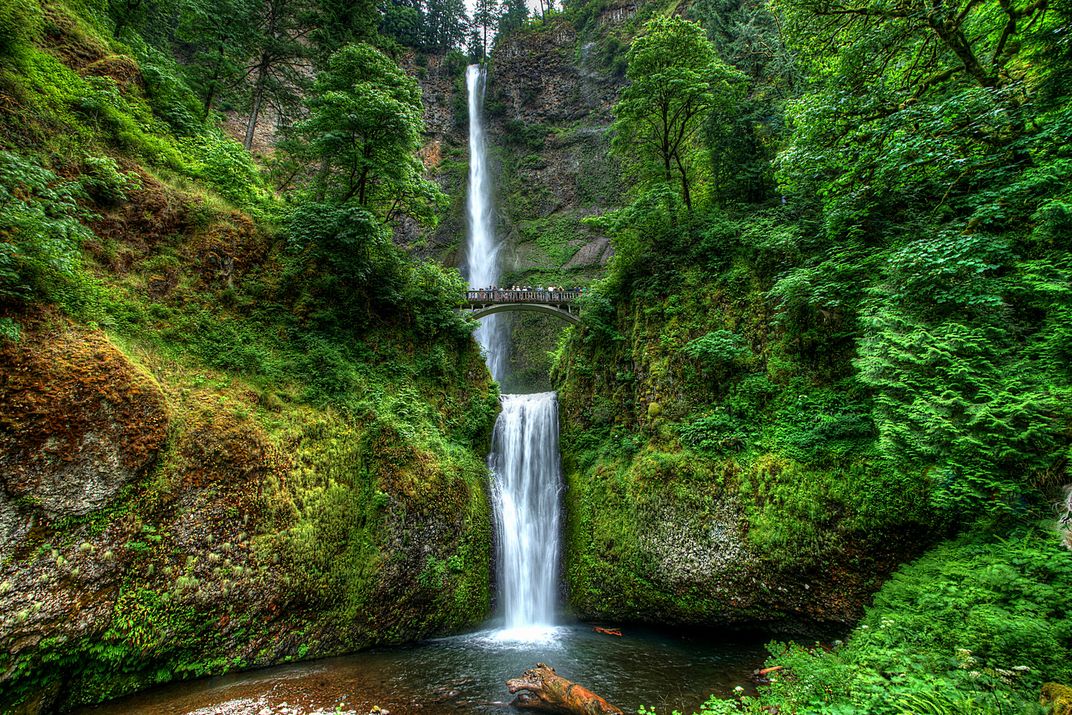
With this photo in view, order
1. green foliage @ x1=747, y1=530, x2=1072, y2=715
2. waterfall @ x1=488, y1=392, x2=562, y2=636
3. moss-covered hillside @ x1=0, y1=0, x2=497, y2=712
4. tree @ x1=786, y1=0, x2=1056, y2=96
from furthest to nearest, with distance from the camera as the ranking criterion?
1. waterfall @ x1=488, y1=392, x2=562, y2=636
2. tree @ x1=786, y1=0, x2=1056, y2=96
3. moss-covered hillside @ x1=0, y1=0, x2=497, y2=712
4. green foliage @ x1=747, y1=530, x2=1072, y2=715

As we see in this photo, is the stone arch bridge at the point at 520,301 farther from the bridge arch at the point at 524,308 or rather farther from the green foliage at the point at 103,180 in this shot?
the green foliage at the point at 103,180

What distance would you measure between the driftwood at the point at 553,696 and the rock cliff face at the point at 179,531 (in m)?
3.46

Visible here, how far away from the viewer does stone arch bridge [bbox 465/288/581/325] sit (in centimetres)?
1761

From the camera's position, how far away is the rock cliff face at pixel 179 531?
5.11m

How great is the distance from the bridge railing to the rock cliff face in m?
9.52

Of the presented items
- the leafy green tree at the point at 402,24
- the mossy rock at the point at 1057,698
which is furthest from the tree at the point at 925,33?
the leafy green tree at the point at 402,24

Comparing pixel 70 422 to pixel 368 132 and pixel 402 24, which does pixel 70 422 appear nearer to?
pixel 368 132

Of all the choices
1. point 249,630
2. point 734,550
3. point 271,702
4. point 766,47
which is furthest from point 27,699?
point 766,47

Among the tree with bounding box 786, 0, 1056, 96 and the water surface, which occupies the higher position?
the tree with bounding box 786, 0, 1056, 96

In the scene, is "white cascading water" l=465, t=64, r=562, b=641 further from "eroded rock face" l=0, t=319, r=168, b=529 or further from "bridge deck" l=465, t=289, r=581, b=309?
"eroded rock face" l=0, t=319, r=168, b=529

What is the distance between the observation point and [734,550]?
7473mm

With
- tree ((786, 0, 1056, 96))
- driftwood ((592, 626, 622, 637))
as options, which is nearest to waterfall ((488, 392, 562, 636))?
driftwood ((592, 626, 622, 637))

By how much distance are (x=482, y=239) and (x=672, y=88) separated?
1911 centimetres

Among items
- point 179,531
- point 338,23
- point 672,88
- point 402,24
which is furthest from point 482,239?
point 179,531
